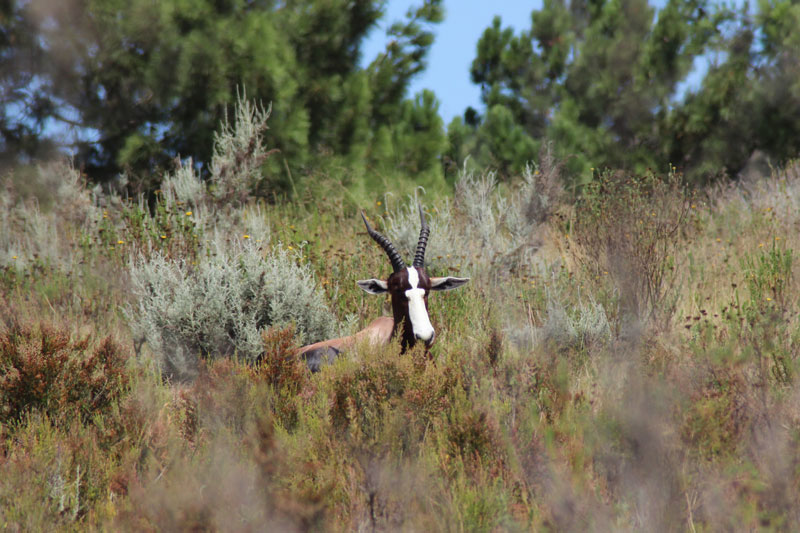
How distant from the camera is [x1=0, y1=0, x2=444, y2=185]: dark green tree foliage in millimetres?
10516

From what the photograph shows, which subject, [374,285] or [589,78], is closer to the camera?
[374,285]

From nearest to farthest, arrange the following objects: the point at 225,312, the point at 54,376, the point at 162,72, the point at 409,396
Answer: the point at 409,396
the point at 54,376
the point at 225,312
the point at 162,72

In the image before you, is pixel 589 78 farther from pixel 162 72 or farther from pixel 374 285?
pixel 374 285

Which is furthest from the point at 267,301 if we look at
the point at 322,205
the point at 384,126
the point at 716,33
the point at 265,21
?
the point at 716,33

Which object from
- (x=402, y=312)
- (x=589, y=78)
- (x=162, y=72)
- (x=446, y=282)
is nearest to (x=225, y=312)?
(x=402, y=312)

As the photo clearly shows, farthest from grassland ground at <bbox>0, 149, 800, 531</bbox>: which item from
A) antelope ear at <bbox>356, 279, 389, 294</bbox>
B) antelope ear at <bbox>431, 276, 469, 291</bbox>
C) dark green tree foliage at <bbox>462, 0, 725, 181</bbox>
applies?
dark green tree foliage at <bbox>462, 0, 725, 181</bbox>

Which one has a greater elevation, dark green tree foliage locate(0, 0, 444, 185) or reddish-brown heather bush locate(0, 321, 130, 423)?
dark green tree foliage locate(0, 0, 444, 185)

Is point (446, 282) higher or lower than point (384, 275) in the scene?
lower

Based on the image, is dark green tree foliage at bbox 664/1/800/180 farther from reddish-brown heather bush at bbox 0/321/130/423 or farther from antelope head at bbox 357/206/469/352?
Answer: reddish-brown heather bush at bbox 0/321/130/423

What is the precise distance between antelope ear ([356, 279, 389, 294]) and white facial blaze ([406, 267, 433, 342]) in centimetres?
33

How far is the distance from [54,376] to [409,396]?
2217mm

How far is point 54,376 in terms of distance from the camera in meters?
4.49

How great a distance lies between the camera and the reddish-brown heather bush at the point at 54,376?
4402mm

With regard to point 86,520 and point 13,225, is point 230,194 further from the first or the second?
point 86,520
